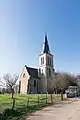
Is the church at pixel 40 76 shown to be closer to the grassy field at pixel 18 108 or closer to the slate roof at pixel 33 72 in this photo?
the slate roof at pixel 33 72

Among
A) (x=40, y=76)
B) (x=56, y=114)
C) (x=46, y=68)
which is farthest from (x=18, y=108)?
A: (x=40, y=76)

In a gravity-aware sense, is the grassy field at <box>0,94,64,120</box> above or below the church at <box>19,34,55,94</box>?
below

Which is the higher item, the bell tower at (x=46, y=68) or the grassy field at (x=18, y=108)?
the bell tower at (x=46, y=68)

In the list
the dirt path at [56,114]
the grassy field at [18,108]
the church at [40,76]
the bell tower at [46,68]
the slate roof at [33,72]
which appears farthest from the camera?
the slate roof at [33,72]

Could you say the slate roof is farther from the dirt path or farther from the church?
the dirt path

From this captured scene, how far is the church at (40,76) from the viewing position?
69.9 meters

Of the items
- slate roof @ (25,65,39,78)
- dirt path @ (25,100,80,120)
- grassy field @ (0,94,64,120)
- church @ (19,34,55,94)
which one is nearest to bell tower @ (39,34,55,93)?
church @ (19,34,55,94)

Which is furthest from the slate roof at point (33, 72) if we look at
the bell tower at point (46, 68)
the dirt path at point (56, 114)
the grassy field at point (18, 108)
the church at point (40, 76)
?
the dirt path at point (56, 114)

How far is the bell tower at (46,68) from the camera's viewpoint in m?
69.8

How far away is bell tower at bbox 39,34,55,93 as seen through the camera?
2746 inches

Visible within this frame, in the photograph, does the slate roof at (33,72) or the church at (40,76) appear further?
the slate roof at (33,72)

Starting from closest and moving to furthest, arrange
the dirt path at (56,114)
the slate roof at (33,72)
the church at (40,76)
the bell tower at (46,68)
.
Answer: the dirt path at (56,114) < the bell tower at (46,68) < the church at (40,76) < the slate roof at (33,72)

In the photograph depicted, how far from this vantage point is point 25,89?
70.9 metres

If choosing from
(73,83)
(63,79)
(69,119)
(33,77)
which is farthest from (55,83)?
(69,119)
